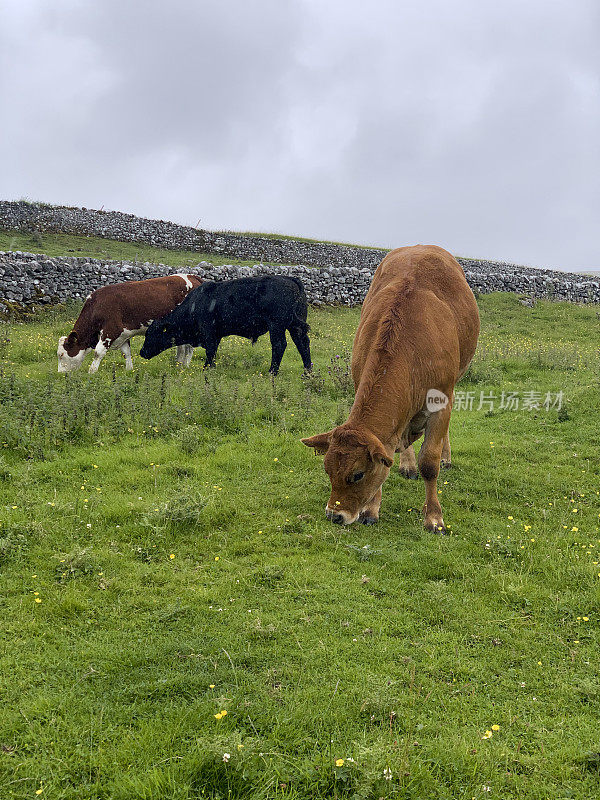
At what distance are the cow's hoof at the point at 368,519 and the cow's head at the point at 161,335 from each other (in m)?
8.58

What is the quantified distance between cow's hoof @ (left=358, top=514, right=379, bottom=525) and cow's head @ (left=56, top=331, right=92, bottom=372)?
29.6ft

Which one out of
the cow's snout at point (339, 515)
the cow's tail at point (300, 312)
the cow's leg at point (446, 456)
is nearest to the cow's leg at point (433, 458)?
the cow's snout at point (339, 515)

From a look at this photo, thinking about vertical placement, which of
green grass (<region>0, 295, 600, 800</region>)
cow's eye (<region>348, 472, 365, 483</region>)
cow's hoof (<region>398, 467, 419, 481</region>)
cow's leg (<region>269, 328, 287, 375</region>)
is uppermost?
cow's leg (<region>269, 328, 287, 375</region>)

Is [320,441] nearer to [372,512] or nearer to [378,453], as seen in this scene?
[378,453]

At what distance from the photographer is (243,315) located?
43.1 ft

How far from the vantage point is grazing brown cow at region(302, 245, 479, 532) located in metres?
5.28

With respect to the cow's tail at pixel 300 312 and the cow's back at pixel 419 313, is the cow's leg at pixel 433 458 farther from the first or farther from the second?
the cow's tail at pixel 300 312

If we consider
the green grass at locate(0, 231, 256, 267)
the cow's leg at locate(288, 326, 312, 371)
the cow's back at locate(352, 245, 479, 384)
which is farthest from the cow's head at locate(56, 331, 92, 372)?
the green grass at locate(0, 231, 256, 267)

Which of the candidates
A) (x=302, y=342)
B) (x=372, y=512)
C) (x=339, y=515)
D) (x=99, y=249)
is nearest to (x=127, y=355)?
(x=302, y=342)

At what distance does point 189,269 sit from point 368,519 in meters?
18.2

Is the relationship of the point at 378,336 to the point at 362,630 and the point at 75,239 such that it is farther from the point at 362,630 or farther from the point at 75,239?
the point at 75,239

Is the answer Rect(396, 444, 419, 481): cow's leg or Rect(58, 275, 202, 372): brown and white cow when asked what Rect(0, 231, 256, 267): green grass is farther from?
Rect(396, 444, 419, 481): cow's leg

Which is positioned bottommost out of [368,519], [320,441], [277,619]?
[277,619]

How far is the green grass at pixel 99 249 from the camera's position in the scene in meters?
26.1
